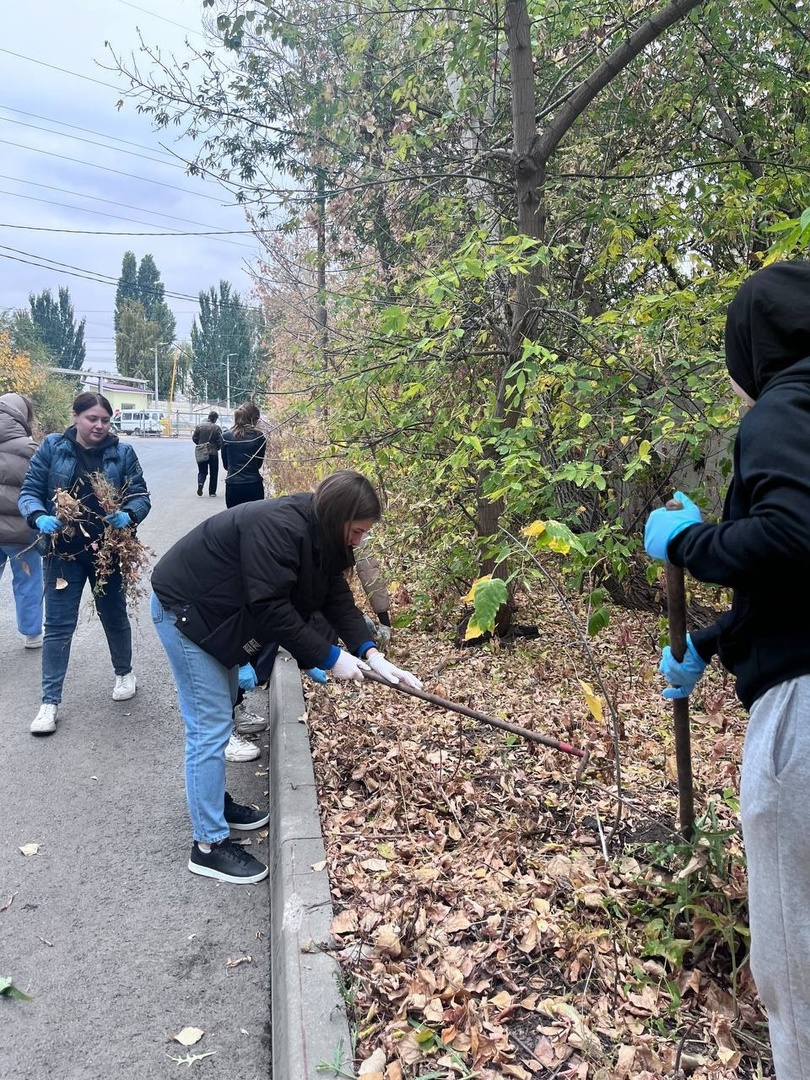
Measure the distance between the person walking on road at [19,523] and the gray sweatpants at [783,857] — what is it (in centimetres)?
538

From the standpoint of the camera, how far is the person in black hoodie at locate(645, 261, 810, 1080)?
1451mm

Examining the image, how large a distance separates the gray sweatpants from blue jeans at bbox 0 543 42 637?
229 inches

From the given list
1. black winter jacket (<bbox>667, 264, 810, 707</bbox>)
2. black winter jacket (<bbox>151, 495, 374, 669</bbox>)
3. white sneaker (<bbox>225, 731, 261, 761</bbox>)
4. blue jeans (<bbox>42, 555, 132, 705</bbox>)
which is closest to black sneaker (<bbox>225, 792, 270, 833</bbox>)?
white sneaker (<bbox>225, 731, 261, 761</bbox>)

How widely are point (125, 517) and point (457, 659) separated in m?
2.51

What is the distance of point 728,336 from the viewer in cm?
173

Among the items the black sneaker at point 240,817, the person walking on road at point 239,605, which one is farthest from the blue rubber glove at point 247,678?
the person walking on road at point 239,605

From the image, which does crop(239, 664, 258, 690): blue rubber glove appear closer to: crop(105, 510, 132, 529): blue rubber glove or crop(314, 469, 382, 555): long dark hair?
crop(105, 510, 132, 529): blue rubber glove

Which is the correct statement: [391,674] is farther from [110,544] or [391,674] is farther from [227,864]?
[110,544]

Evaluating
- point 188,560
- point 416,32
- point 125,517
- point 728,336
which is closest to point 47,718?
point 125,517

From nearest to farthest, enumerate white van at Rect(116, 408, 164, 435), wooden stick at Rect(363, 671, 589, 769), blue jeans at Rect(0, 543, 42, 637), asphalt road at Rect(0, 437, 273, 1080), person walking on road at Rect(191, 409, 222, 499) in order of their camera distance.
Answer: asphalt road at Rect(0, 437, 273, 1080) → wooden stick at Rect(363, 671, 589, 769) → blue jeans at Rect(0, 543, 42, 637) → person walking on road at Rect(191, 409, 222, 499) → white van at Rect(116, 408, 164, 435)

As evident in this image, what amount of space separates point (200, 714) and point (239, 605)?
20.7 inches

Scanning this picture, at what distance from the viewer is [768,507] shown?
145cm

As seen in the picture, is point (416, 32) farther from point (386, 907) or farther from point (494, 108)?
point (386, 907)

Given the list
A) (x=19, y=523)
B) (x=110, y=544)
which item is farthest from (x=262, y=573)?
(x=19, y=523)
